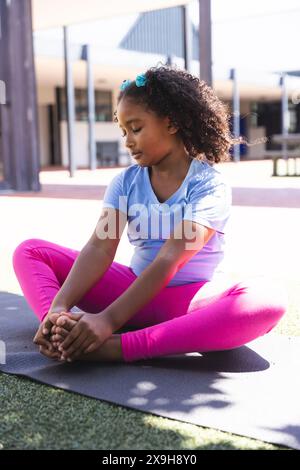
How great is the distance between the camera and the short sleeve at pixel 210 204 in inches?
81.1

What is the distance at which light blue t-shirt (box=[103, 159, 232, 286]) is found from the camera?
2.13 metres

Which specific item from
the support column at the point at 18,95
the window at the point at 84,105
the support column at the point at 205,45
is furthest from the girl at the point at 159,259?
the window at the point at 84,105

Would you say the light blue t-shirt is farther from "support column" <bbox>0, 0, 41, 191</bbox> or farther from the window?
the window

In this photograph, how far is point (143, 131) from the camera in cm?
215

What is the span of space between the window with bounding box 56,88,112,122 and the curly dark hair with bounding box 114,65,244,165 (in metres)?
18.9

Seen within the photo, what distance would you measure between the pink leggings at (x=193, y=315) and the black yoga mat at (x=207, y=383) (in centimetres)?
8

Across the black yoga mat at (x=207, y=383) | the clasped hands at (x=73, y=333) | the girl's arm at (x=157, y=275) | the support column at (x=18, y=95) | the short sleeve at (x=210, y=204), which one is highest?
the support column at (x=18, y=95)

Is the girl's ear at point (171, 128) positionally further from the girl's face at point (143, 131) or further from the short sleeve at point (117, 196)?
the short sleeve at point (117, 196)

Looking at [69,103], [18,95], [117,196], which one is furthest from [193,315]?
[69,103]

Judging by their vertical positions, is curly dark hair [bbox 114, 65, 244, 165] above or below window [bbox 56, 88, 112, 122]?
below

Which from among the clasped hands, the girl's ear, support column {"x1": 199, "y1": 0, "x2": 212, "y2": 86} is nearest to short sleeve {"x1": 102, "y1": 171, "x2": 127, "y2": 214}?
the girl's ear

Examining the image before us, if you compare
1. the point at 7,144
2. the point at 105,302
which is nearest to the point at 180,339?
the point at 105,302

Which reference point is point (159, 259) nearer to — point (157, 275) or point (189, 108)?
point (157, 275)

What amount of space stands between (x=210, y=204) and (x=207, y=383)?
58 centimetres
